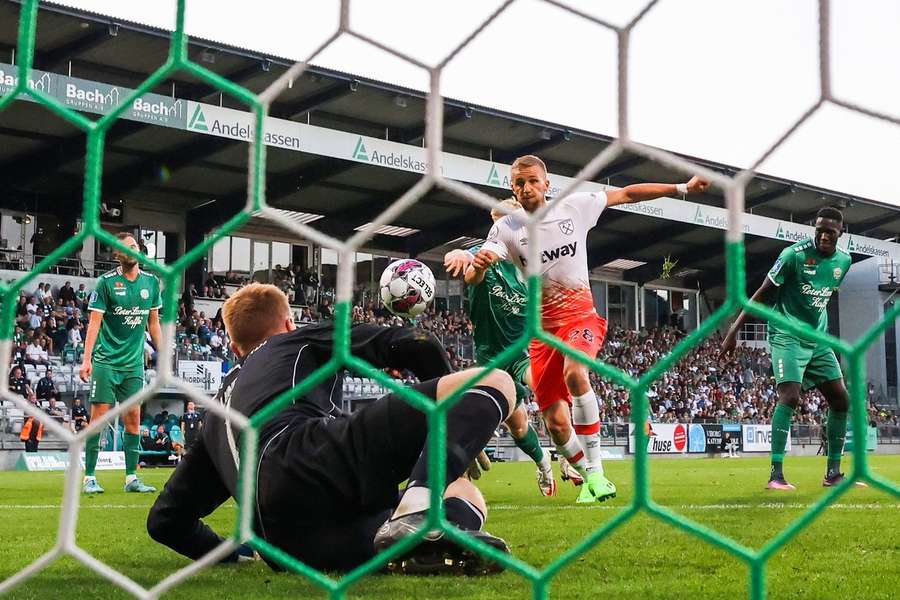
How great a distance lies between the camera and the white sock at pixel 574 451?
192 inches

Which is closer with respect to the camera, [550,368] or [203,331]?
[550,368]

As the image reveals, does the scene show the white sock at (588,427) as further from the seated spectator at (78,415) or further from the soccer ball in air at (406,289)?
the seated spectator at (78,415)

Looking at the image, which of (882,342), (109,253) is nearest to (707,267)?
(882,342)

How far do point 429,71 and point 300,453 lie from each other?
1101mm

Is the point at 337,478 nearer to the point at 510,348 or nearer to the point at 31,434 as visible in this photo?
the point at 510,348

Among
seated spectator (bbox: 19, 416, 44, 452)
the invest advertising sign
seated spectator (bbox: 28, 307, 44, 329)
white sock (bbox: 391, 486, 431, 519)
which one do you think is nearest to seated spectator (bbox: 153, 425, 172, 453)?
seated spectator (bbox: 19, 416, 44, 452)

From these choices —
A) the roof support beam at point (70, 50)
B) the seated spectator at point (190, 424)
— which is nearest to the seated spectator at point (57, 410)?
the seated spectator at point (190, 424)

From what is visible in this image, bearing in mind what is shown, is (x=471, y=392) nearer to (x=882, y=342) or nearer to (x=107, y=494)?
(x=107, y=494)

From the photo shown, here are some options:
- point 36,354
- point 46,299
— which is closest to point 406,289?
point 36,354

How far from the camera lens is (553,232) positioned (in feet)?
14.7

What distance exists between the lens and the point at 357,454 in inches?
86.0

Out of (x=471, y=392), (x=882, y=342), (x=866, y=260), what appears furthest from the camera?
(x=882, y=342)

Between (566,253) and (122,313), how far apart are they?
2.70 metres

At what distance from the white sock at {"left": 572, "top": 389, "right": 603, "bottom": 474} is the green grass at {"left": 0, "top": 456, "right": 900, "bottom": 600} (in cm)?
21
